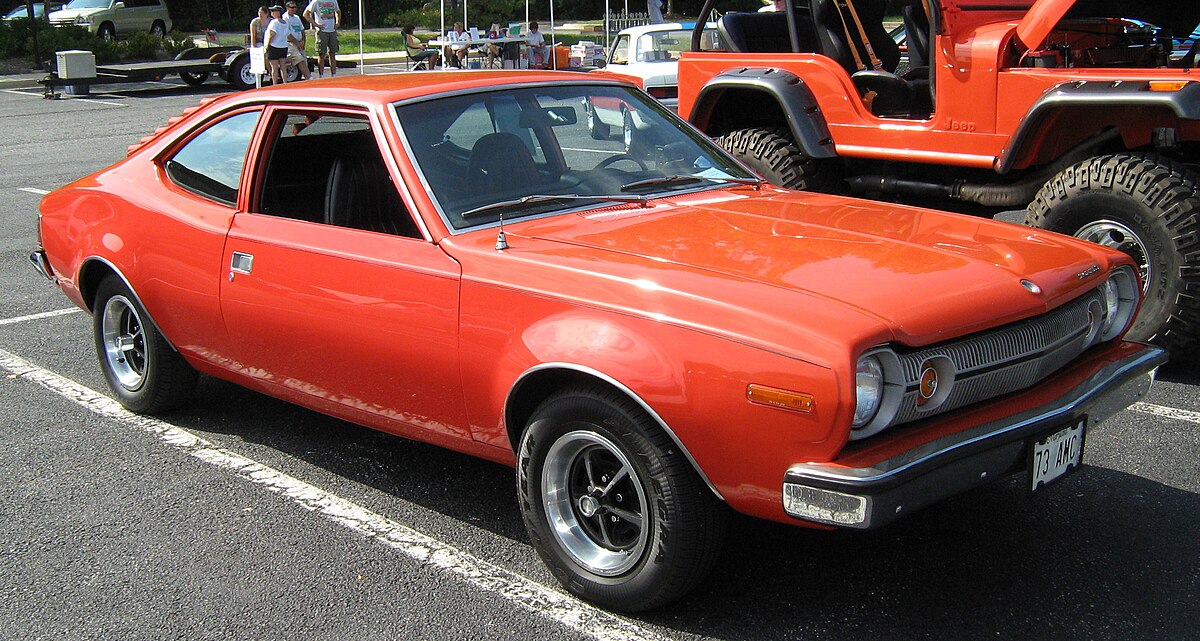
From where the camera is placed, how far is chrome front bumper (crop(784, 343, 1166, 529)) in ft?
9.13

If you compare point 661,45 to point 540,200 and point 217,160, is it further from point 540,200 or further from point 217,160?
point 540,200

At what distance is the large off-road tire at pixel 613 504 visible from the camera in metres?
3.05

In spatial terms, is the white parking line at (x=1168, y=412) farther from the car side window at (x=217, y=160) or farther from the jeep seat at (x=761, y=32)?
the car side window at (x=217, y=160)

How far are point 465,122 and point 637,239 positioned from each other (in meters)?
0.89

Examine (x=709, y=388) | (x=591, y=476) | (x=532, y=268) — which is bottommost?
(x=591, y=476)

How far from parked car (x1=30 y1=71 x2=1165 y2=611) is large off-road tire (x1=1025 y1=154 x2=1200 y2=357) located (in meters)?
1.77

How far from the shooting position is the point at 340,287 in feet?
12.6

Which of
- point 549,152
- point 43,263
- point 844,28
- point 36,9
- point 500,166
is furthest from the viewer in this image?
point 36,9

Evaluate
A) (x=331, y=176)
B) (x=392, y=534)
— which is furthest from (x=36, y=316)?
(x=392, y=534)

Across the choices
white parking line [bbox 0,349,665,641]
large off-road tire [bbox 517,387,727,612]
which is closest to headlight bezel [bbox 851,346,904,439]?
large off-road tire [bbox 517,387,727,612]

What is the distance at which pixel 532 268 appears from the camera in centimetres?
341

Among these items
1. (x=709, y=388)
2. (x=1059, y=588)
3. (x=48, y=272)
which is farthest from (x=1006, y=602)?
(x=48, y=272)

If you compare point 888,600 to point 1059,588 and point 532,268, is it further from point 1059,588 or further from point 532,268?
point 532,268

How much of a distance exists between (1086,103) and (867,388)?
133 inches
